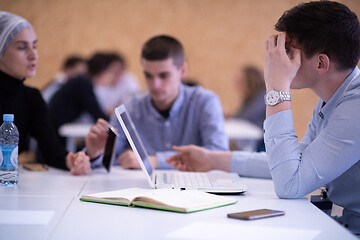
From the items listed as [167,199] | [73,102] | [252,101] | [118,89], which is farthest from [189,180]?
[118,89]

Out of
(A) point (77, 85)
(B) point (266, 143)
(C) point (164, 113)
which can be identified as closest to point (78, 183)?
(B) point (266, 143)

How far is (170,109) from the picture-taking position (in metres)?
2.60

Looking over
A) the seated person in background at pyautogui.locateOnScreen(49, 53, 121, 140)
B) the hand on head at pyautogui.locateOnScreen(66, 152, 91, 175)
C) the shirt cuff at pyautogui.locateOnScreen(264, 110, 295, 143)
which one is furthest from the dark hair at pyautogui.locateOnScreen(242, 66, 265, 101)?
the shirt cuff at pyautogui.locateOnScreen(264, 110, 295, 143)

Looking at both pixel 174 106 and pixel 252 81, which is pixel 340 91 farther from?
pixel 252 81

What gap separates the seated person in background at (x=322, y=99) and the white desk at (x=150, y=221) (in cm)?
12

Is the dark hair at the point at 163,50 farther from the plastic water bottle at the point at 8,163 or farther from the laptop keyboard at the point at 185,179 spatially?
the plastic water bottle at the point at 8,163

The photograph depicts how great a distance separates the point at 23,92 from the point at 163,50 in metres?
0.80

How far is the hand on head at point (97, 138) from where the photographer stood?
77.0 inches

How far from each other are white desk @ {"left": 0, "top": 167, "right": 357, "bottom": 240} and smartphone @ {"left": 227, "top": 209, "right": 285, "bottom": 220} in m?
0.01

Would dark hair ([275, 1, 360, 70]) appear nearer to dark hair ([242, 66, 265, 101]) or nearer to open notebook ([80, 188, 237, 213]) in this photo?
open notebook ([80, 188, 237, 213])

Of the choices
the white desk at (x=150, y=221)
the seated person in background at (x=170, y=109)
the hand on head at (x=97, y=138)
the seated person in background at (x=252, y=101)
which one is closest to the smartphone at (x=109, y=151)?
the hand on head at (x=97, y=138)

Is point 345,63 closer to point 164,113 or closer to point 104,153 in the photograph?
point 104,153

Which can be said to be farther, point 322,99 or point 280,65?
point 322,99

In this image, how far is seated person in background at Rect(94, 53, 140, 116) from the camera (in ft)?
20.6
